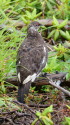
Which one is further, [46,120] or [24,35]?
[24,35]

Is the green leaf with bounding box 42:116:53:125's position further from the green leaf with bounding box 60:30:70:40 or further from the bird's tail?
the green leaf with bounding box 60:30:70:40

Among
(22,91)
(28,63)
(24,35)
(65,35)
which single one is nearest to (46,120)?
(22,91)

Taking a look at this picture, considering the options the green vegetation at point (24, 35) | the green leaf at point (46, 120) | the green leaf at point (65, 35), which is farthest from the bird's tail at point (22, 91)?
the green leaf at point (65, 35)

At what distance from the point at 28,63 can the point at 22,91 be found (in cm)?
41

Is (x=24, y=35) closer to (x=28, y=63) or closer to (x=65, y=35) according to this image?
(x=28, y=63)

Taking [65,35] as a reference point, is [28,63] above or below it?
above

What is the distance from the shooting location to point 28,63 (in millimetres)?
5379

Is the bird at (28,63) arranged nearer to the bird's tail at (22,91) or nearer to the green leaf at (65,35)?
the bird's tail at (22,91)

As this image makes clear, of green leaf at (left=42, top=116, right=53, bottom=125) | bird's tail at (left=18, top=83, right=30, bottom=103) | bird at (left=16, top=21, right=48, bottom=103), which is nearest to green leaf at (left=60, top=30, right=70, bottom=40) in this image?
bird at (left=16, top=21, right=48, bottom=103)

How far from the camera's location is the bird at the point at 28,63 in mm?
5248

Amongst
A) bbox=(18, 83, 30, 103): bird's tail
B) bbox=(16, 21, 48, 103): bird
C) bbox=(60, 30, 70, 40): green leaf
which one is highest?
bbox=(16, 21, 48, 103): bird

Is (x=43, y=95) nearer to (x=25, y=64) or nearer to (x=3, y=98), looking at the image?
(x=25, y=64)

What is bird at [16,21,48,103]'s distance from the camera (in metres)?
5.25

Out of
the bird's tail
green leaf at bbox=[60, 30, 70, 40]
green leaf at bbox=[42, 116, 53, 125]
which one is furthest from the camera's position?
green leaf at bbox=[60, 30, 70, 40]
